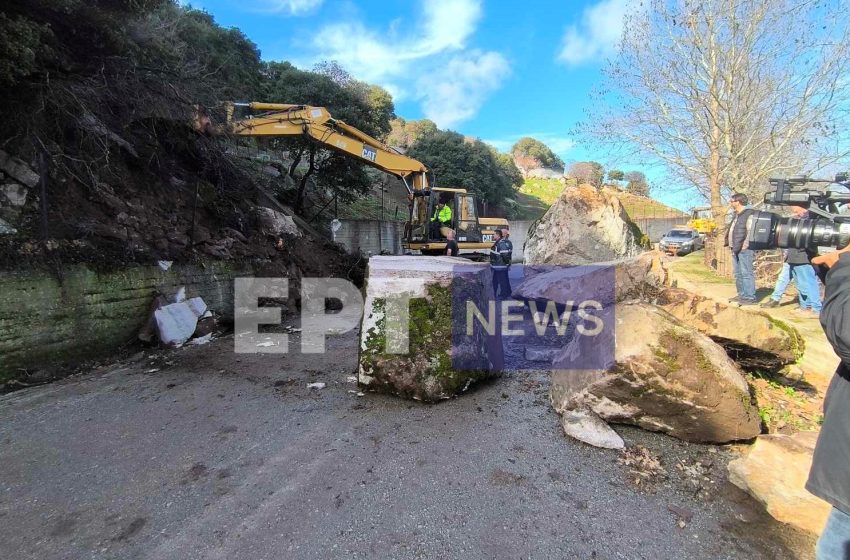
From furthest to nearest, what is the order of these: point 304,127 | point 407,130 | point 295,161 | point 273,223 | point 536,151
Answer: point 536,151 < point 407,130 < point 295,161 < point 304,127 < point 273,223

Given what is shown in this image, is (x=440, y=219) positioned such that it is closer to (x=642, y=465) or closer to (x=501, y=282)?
(x=501, y=282)

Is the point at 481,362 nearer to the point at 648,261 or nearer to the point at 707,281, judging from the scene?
the point at 648,261

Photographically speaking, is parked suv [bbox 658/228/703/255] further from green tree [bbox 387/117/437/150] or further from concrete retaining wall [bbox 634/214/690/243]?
green tree [bbox 387/117/437/150]

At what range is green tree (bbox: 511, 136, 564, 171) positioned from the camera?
49094 millimetres

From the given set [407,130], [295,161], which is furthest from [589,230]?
[407,130]

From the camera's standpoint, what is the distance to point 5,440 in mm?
3082

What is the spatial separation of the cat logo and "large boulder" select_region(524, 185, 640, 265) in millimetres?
4922

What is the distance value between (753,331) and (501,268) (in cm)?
429

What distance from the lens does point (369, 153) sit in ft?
33.0

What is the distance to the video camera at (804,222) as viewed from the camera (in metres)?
1.85

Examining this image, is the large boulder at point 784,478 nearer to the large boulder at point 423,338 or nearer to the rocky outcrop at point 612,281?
the large boulder at point 423,338

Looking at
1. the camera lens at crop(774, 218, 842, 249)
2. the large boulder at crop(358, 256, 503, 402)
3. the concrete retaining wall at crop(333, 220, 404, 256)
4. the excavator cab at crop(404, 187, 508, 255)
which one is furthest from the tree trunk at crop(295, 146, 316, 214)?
the camera lens at crop(774, 218, 842, 249)

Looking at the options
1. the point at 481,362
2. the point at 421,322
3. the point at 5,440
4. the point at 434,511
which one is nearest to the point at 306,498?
the point at 434,511

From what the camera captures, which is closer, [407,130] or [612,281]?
[612,281]
